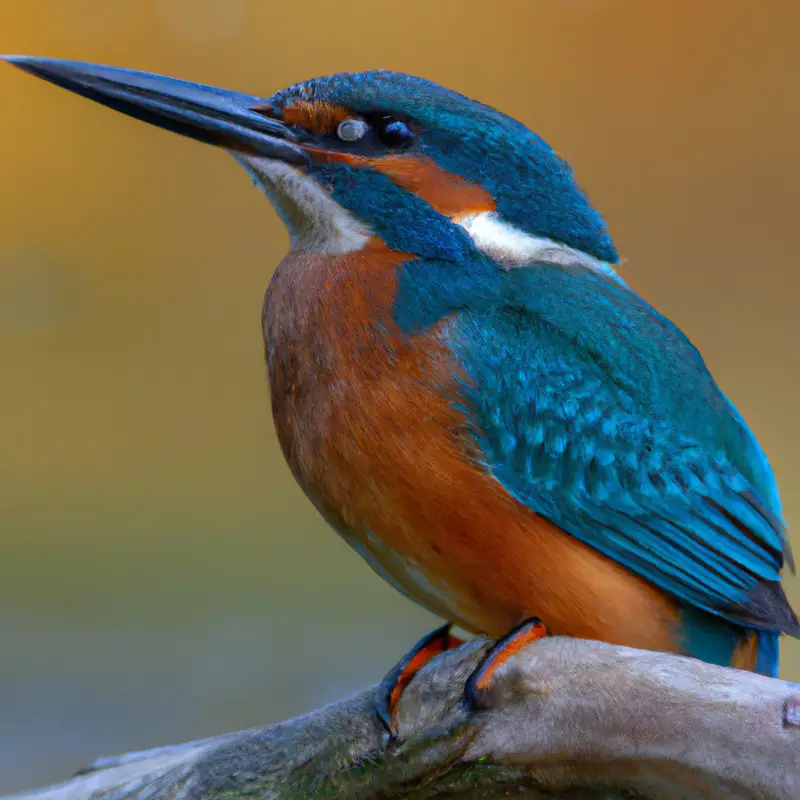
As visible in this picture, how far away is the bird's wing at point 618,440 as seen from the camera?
1787 mm

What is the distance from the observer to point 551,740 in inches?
65.4

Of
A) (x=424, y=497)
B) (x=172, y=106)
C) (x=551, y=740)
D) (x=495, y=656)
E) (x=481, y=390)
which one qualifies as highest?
(x=172, y=106)

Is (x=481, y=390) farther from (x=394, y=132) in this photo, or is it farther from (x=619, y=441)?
(x=394, y=132)

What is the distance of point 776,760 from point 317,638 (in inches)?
89.3

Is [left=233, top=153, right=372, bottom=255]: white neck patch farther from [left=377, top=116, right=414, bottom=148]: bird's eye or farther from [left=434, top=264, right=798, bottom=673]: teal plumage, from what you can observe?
[left=434, top=264, right=798, bottom=673]: teal plumage

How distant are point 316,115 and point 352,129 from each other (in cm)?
6

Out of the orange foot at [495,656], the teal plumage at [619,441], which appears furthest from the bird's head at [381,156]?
the orange foot at [495,656]

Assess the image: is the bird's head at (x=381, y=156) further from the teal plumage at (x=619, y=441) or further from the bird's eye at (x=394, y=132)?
the teal plumage at (x=619, y=441)

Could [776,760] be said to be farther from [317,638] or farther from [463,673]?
[317,638]

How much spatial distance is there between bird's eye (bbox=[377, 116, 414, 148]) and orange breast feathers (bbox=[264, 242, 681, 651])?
22 cm

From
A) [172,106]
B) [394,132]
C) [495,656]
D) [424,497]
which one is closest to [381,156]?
[394,132]

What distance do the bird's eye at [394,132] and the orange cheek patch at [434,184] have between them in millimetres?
23

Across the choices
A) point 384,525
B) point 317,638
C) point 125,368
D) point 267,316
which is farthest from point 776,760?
point 125,368

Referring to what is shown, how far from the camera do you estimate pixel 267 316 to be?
1959 mm
